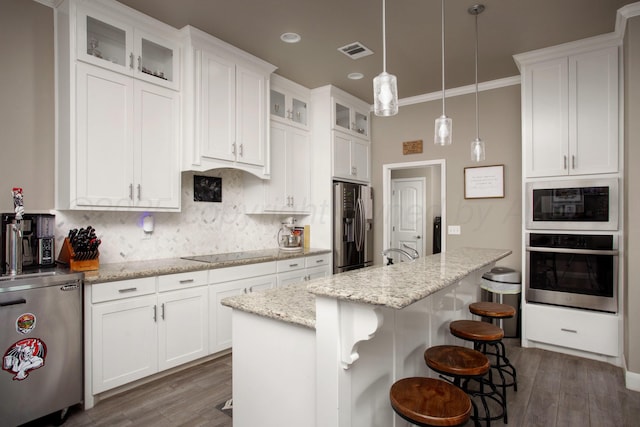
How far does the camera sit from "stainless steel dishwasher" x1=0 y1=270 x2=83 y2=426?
194cm

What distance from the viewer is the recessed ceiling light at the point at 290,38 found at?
10.0ft

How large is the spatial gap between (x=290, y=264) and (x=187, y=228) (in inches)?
43.4

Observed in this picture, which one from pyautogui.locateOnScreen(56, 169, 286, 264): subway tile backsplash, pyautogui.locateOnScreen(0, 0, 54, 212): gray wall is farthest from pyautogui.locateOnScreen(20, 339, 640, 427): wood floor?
pyautogui.locateOnScreen(0, 0, 54, 212): gray wall

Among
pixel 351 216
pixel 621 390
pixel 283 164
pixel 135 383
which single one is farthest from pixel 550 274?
pixel 135 383

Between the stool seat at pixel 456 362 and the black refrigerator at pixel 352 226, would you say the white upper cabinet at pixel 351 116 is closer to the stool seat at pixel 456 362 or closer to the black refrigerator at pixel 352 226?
the black refrigerator at pixel 352 226

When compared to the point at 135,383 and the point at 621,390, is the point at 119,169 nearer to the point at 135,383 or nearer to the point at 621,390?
the point at 135,383

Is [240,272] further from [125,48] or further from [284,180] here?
[125,48]

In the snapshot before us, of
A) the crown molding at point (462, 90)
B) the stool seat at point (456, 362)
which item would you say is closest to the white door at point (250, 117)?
the crown molding at point (462, 90)

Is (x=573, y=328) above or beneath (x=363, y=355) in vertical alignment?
beneath

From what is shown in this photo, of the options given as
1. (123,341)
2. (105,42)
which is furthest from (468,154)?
(123,341)

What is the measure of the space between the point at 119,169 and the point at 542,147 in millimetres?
3693

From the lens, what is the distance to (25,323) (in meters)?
2.00

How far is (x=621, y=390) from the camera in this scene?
2605mm

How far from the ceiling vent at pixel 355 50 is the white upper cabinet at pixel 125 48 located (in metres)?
1.49
